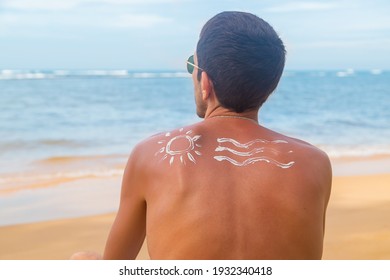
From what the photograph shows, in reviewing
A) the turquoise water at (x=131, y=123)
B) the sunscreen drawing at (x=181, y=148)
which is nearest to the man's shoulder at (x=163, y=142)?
the sunscreen drawing at (x=181, y=148)

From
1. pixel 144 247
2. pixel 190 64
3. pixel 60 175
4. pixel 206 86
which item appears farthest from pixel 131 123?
pixel 206 86

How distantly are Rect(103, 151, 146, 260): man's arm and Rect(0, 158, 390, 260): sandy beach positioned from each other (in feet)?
6.65

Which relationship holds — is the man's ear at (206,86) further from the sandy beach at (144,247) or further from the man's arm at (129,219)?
the sandy beach at (144,247)

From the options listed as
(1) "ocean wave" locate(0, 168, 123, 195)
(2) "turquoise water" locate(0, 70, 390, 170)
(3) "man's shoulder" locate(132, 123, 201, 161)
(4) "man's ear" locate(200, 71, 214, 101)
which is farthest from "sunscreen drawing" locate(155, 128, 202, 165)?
(2) "turquoise water" locate(0, 70, 390, 170)

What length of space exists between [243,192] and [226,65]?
35 centimetres

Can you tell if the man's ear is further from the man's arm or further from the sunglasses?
the man's arm

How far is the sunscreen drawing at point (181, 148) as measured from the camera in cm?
170

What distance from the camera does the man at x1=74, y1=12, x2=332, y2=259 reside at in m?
1.65

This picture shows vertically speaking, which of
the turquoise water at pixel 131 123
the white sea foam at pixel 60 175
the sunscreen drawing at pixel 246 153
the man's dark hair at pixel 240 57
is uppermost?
the man's dark hair at pixel 240 57

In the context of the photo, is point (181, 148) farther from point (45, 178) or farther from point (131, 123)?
point (131, 123)

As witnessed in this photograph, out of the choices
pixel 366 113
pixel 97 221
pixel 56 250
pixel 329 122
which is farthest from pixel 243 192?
pixel 366 113

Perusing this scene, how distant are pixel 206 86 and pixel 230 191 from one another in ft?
1.04
